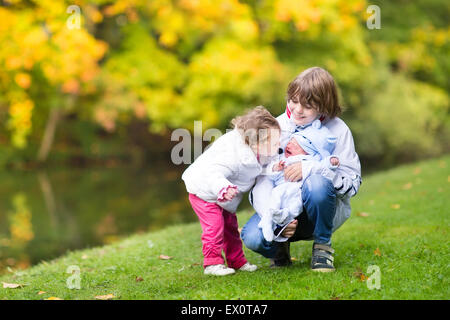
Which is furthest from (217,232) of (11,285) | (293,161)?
(11,285)

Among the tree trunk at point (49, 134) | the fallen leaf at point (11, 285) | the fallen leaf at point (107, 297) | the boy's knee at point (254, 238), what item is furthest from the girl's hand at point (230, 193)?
the tree trunk at point (49, 134)

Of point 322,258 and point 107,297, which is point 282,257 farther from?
point 107,297

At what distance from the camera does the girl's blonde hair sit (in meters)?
3.93

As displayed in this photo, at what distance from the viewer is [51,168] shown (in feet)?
62.9

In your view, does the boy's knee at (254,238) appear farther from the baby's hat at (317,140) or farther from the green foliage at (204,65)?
the green foliage at (204,65)

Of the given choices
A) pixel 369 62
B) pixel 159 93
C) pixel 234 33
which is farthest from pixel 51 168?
pixel 369 62

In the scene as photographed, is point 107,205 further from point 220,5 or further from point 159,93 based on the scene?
point 220,5

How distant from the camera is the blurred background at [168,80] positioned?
46.8 ft

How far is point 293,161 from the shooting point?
4.03 metres

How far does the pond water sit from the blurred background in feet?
0.22

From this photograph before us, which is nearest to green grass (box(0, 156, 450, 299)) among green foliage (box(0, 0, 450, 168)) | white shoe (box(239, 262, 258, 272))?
white shoe (box(239, 262, 258, 272))

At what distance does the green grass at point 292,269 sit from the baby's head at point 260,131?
0.98 m

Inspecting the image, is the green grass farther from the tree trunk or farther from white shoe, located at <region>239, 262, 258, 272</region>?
the tree trunk

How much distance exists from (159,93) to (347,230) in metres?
11.6
